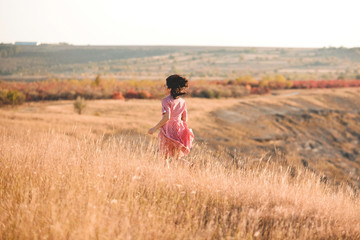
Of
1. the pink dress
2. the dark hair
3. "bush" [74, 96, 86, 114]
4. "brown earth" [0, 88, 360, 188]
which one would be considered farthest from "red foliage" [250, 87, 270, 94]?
the dark hair

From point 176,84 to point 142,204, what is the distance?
1.98 metres

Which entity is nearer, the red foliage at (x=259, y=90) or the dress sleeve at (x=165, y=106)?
the dress sleeve at (x=165, y=106)

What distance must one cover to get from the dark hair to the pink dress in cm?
14

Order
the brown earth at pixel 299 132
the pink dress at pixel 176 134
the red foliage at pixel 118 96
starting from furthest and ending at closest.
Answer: the red foliage at pixel 118 96 < the brown earth at pixel 299 132 < the pink dress at pixel 176 134

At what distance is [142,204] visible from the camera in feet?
14.0

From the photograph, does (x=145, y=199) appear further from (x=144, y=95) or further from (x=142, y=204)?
(x=144, y=95)

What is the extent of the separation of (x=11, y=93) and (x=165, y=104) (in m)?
23.4

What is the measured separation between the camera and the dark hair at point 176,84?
5.56m

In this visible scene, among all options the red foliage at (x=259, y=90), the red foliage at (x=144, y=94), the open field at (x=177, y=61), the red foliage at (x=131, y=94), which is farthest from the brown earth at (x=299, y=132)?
the open field at (x=177, y=61)

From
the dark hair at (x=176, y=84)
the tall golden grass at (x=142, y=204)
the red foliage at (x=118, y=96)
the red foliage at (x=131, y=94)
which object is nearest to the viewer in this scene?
the tall golden grass at (x=142, y=204)

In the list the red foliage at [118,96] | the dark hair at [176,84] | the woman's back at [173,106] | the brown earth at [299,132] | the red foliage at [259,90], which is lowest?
the brown earth at [299,132]

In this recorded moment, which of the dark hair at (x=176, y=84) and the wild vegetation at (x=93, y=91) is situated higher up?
the dark hair at (x=176, y=84)

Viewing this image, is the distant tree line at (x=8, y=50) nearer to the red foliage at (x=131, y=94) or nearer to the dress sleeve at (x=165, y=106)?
the red foliage at (x=131, y=94)

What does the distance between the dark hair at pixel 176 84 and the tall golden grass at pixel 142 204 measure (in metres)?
1.02
